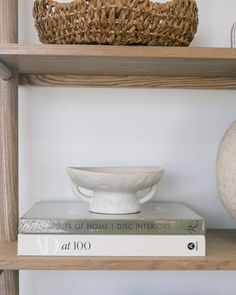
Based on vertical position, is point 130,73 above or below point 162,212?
above

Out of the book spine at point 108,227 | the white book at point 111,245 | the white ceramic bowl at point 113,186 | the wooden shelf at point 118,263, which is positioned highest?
the white ceramic bowl at point 113,186

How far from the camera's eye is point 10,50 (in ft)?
2.13

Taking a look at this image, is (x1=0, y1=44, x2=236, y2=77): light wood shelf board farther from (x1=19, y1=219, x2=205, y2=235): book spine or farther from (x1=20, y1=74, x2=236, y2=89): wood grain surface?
(x1=19, y1=219, x2=205, y2=235): book spine

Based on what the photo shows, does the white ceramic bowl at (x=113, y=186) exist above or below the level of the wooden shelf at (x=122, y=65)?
below

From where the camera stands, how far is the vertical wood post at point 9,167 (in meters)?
0.81

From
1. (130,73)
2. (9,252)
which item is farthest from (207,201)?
(9,252)

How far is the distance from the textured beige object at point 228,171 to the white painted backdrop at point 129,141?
0.54 ft

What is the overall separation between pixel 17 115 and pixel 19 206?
0.19m

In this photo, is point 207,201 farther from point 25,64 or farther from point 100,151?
point 25,64

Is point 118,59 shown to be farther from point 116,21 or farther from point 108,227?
A: point 108,227

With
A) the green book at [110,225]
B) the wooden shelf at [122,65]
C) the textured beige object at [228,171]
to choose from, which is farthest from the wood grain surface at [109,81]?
the green book at [110,225]

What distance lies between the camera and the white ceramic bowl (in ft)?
2.33

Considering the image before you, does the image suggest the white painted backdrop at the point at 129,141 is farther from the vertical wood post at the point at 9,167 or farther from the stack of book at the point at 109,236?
the stack of book at the point at 109,236

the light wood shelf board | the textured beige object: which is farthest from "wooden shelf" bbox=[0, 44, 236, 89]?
the textured beige object
